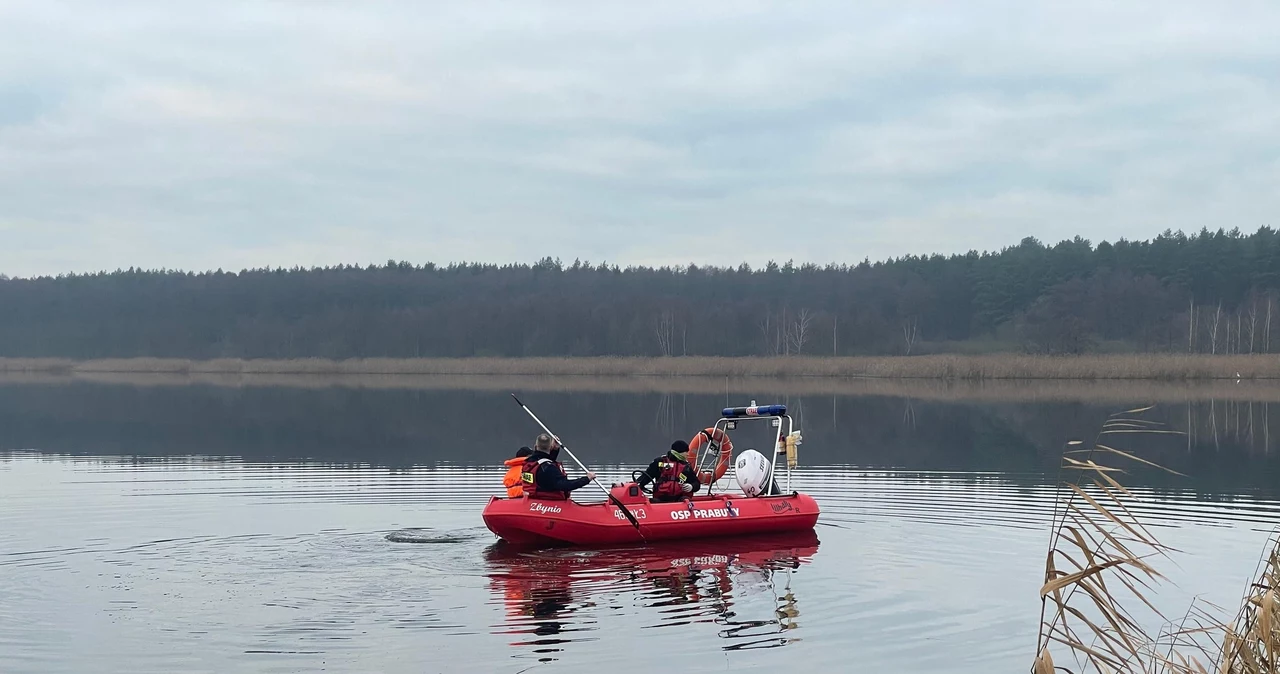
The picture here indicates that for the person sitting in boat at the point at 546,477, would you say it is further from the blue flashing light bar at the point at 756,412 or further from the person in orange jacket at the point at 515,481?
the blue flashing light bar at the point at 756,412

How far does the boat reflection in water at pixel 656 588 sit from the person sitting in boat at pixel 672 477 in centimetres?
66

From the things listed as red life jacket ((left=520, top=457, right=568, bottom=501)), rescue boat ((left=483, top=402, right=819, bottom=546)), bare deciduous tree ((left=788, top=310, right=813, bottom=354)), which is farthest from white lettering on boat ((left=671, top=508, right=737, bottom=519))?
bare deciduous tree ((left=788, top=310, right=813, bottom=354))

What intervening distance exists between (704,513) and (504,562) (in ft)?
9.05

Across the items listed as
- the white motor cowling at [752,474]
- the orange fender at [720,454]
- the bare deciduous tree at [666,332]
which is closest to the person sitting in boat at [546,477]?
the orange fender at [720,454]

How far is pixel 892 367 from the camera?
171 feet

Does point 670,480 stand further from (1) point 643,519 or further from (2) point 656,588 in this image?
(2) point 656,588

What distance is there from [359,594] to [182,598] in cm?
151

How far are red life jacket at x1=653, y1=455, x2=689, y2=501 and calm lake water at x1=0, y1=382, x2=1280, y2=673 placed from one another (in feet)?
2.42

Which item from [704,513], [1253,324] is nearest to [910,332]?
[1253,324]

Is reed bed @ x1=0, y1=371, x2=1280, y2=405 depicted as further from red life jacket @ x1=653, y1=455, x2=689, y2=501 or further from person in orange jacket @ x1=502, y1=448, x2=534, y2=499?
person in orange jacket @ x1=502, y1=448, x2=534, y2=499

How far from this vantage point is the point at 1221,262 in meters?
89.0

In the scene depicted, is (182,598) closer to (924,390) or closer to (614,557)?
(614,557)

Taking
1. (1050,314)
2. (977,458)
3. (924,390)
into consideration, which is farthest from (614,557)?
(1050,314)

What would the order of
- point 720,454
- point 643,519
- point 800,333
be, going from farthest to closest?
1. point 800,333
2. point 720,454
3. point 643,519
